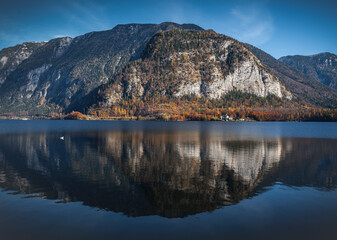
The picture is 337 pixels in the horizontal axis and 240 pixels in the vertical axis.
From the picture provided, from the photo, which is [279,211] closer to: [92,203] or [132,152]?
[92,203]

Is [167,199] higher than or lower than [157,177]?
lower

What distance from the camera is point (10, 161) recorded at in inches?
1665

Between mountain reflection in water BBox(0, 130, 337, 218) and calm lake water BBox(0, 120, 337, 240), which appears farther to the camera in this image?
mountain reflection in water BBox(0, 130, 337, 218)

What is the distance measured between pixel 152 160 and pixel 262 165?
1886 cm

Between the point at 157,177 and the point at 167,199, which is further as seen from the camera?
the point at 157,177

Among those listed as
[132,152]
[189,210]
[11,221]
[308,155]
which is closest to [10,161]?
[132,152]

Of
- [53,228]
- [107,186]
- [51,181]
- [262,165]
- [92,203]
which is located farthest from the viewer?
[262,165]

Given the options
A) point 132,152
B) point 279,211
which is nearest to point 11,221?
point 279,211

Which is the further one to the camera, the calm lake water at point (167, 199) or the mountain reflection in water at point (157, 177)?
the mountain reflection in water at point (157, 177)

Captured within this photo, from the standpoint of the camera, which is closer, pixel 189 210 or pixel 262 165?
pixel 189 210

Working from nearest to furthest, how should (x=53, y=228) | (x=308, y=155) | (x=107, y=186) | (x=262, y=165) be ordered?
(x=53, y=228) → (x=107, y=186) → (x=262, y=165) → (x=308, y=155)

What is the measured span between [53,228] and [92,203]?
16.6ft

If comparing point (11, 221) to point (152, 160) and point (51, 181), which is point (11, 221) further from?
point (152, 160)

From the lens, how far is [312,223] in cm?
1902
